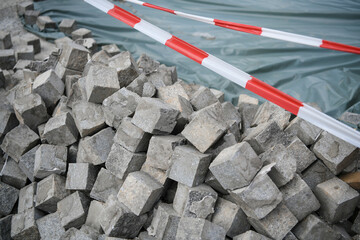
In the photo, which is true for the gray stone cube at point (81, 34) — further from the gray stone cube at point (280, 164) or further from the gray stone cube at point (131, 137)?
the gray stone cube at point (280, 164)

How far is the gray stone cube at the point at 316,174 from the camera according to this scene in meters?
2.78

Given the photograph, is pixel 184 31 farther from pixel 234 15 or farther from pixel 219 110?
pixel 219 110

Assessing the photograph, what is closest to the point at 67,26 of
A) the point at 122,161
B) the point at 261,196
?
the point at 122,161

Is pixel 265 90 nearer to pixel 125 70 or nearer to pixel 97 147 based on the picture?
pixel 125 70

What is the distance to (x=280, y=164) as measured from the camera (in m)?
2.38

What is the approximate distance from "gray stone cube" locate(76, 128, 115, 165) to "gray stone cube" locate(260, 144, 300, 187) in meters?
1.39

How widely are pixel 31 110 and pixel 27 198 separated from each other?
87 cm

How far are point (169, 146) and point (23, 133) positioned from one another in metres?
A: 1.67

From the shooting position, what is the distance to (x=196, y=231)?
223 centimetres

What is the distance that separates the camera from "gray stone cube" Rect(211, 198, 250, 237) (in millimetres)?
2367

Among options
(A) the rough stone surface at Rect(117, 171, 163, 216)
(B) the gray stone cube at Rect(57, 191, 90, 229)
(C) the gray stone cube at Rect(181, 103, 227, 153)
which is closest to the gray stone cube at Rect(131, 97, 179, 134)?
(C) the gray stone cube at Rect(181, 103, 227, 153)

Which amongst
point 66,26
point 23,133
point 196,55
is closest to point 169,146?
point 196,55

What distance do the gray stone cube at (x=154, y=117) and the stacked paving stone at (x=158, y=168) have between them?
0.01m

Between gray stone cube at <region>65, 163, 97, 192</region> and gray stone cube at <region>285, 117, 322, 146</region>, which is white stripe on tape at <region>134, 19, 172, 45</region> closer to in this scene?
gray stone cube at <region>65, 163, 97, 192</region>
